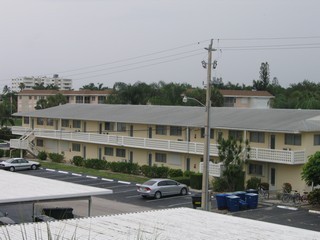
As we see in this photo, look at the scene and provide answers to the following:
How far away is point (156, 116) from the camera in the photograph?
5284cm

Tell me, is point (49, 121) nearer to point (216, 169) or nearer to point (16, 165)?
point (16, 165)

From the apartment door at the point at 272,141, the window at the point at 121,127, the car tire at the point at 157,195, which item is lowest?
the car tire at the point at 157,195

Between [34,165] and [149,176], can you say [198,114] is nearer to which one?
[149,176]

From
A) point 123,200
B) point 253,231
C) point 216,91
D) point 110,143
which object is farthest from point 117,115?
point 253,231

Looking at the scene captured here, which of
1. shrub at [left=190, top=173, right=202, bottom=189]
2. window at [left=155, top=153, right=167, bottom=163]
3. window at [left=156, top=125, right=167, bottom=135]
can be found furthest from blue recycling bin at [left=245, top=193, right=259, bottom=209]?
window at [left=156, top=125, right=167, bottom=135]

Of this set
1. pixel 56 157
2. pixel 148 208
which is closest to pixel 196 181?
pixel 148 208

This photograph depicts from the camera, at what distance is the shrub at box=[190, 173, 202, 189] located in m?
41.5

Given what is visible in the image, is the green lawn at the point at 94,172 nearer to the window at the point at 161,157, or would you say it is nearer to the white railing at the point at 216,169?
the window at the point at 161,157

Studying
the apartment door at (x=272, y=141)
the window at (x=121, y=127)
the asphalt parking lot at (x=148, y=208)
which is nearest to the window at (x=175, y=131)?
the window at (x=121, y=127)

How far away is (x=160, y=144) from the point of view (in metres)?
48.0

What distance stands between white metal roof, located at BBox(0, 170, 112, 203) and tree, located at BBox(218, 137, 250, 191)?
48.4ft

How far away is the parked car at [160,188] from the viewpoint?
3688 cm

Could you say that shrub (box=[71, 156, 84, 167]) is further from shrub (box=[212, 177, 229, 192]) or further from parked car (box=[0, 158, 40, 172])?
shrub (box=[212, 177, 229, 192])

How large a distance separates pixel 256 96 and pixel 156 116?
50527 mm
